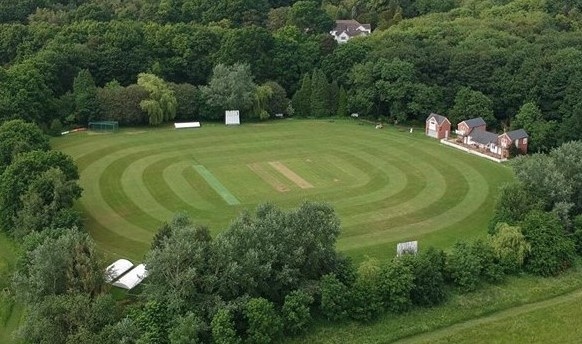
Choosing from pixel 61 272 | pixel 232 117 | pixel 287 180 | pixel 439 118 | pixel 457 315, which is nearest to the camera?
pixel 61 272

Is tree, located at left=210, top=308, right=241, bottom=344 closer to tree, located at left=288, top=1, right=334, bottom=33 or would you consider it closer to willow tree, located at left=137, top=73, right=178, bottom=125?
willow tree, located at left=137, top=73, right=178, bottom=125

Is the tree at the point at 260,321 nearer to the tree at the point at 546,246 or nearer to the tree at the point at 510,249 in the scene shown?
the tree at the point at 510,249

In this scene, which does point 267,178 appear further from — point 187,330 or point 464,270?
point 187,330

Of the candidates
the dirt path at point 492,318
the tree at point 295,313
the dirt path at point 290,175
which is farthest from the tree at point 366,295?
the dirt path at point 290,175

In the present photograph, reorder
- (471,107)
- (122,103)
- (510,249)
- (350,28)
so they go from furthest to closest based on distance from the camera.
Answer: (350,28) < (122,103) < (471,107) < (510,249)

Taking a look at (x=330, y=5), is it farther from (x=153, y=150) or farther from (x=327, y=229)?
(x=327, y=229)

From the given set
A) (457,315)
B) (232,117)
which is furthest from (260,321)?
(232,117)

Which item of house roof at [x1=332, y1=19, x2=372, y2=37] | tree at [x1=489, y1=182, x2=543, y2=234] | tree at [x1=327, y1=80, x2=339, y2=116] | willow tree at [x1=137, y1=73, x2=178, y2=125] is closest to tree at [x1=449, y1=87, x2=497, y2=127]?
tree at [x1=327, y1=80, x2=339, y2=116]
